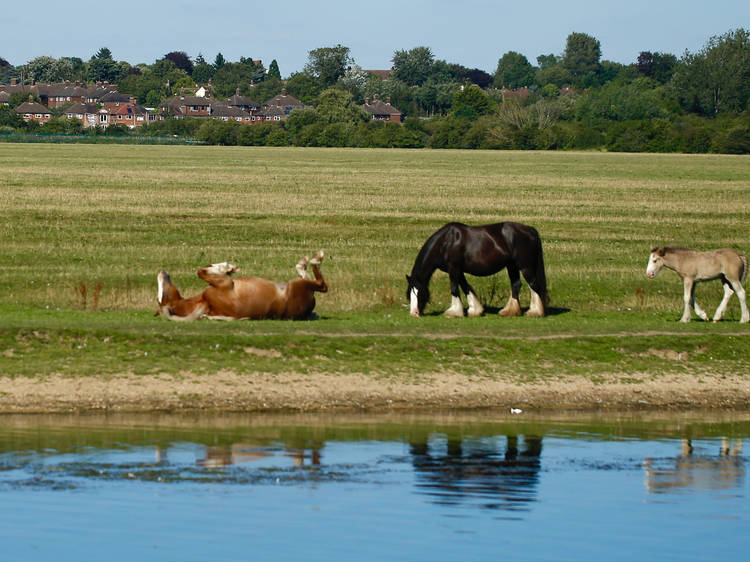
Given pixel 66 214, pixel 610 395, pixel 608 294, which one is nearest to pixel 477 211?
pixel 66 214

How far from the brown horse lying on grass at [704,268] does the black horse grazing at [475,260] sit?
2.30 meters

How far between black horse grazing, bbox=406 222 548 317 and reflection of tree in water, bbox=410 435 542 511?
27.4 ft

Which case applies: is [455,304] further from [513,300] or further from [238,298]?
[238,298]

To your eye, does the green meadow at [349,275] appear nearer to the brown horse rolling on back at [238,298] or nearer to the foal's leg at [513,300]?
the brown horse rolling on back at [238,298]

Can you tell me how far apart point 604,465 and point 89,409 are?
737 centimetres

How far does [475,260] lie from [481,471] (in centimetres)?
1068

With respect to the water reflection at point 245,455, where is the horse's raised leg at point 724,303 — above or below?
above

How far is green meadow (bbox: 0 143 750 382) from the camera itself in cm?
2080

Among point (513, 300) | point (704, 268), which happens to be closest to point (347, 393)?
point (513, 300)

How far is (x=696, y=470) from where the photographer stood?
15820 millimetres

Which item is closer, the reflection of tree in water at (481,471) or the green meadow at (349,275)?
the reflection of tree in water at (481,471)

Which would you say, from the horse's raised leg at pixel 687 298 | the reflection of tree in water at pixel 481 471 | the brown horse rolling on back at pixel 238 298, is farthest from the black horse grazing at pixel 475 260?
the reflection of tree in water at pixel 481 471

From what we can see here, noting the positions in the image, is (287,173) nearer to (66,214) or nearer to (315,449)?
(66,214)

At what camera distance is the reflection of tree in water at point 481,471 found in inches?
559
